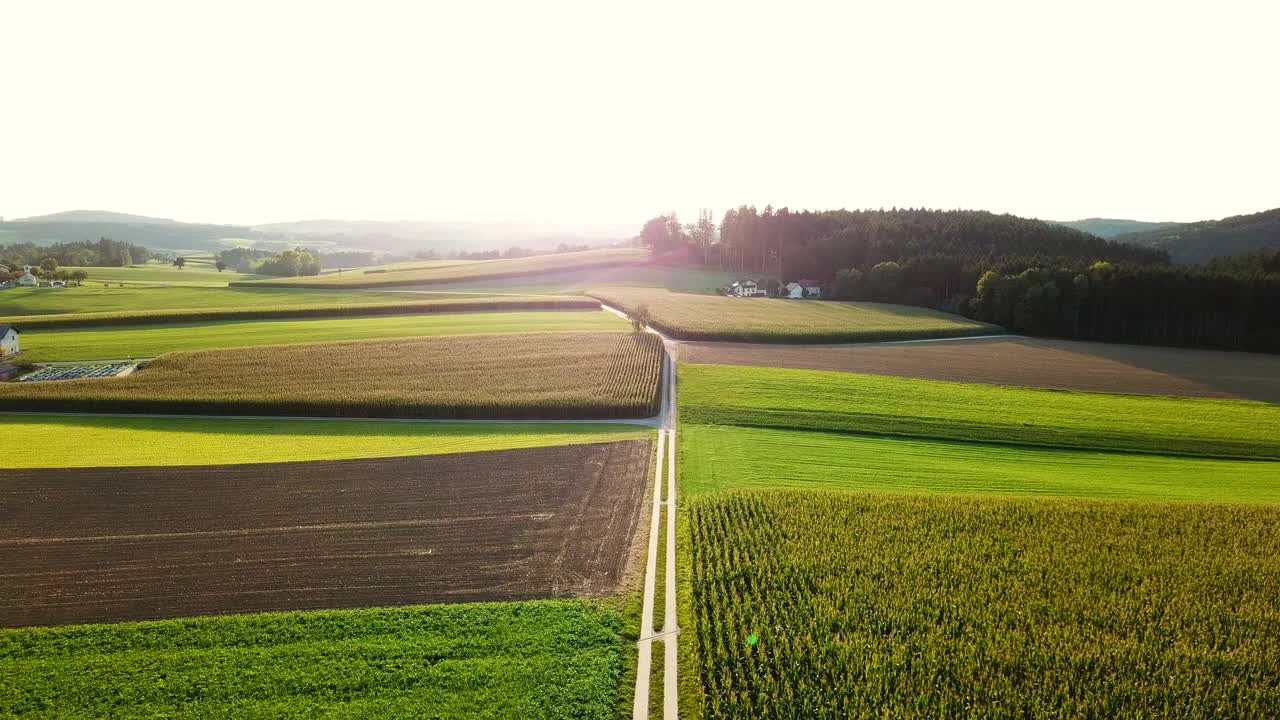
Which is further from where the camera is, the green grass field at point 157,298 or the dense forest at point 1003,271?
the green grass field at point 157,298

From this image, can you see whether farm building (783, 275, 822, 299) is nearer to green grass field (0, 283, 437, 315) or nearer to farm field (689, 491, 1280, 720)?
green grass field (0, 283, 437, 315)

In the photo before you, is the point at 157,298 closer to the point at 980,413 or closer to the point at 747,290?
the point at 747,290

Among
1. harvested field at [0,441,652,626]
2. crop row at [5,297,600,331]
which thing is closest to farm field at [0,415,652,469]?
harvested field at [0,441,652,626]

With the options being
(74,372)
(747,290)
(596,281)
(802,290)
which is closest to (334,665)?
(74,372)

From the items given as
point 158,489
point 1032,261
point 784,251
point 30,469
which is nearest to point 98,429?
point 30,469

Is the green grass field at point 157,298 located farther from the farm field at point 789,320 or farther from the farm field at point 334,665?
the farm field at point 334,665

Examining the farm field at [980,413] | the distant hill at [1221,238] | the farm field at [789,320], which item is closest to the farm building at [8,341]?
the farm field at [980,413]

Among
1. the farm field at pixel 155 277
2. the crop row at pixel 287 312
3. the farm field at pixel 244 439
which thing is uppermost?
the farm field at pixel 155 277

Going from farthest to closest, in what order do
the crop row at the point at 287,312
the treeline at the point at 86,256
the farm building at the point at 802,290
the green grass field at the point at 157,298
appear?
the treeline at the point at 86,256 → the farm building at the point at 802,290 → the green grass field at the point at 157,298 → the crop row at the point at 287,312
